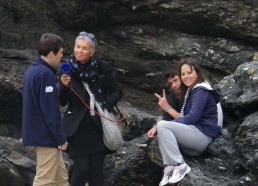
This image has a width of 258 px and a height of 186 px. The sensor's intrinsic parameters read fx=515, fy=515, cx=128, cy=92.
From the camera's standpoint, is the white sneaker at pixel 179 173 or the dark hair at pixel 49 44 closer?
the white sneaker at pixel 179 173

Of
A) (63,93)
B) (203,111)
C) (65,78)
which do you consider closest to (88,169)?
(63,93)

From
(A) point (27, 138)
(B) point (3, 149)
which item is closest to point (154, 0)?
(B) point (3, 149)

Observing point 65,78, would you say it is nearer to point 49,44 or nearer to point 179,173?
point 49,44

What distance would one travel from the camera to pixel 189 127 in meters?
7.31

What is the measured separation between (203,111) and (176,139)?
597 millimetres

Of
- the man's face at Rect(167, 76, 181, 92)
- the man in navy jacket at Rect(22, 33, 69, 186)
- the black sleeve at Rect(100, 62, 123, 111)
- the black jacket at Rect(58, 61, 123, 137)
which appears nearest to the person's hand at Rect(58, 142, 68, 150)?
the man in navy jacket at Rect(22, 33, 69, 186)

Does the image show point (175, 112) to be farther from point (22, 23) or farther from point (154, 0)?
point (22, 23)

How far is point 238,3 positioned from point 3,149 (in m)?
5.71

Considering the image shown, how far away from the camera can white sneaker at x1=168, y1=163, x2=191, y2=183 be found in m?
7.10

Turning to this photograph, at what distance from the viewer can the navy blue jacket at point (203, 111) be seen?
7.37 metres

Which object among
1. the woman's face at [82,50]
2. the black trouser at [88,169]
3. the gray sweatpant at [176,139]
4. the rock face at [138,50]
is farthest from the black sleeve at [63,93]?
the rock face at [138,50]

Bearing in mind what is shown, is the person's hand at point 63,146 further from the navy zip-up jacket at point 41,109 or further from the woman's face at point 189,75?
the woman's face at point 189,75

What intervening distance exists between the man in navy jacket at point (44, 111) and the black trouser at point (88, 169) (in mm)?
395

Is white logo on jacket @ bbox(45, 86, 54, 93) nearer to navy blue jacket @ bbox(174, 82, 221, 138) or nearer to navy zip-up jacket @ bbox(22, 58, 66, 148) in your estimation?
navy zip-up jacket @ bbox(22, 58, 66, 148)
